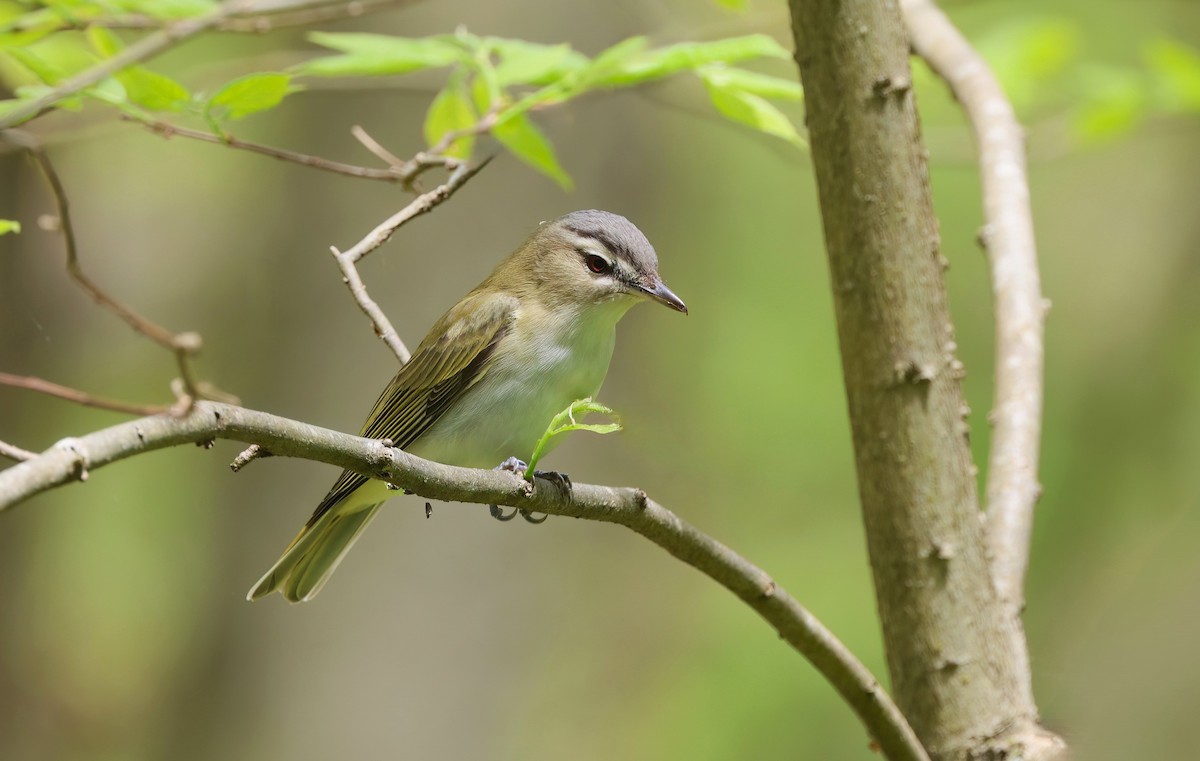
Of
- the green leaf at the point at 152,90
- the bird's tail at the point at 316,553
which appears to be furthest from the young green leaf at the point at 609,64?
the bird's tail at the point at 316,553

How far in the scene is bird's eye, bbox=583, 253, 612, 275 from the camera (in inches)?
151

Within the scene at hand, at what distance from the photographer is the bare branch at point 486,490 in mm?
1380

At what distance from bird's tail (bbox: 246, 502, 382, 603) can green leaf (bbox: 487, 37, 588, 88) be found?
1565 millimetres

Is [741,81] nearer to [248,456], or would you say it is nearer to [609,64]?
[609,64]

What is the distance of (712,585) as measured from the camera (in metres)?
10.2

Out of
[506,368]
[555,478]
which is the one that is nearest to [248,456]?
[555,478]

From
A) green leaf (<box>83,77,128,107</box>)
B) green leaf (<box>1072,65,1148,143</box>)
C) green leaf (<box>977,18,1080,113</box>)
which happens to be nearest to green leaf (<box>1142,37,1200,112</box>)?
green leaf (<box>1072,65,1148,143</box>)

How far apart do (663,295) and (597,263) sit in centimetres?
32

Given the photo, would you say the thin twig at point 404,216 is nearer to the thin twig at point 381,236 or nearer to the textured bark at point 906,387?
the thin twig at point 381,236

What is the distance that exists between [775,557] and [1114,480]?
279 cm

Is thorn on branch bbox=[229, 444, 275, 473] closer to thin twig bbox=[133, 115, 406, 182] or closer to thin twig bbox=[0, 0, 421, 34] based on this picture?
thin twig bbox=[133, 115, 406, 182]

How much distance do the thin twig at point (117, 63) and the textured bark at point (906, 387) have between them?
1.47 meters

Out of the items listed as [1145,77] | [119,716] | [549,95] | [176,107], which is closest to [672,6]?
[1145,77]

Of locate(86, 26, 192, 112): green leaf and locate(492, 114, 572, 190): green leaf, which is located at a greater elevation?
locate(492, 114, 572, 190): green leaf
